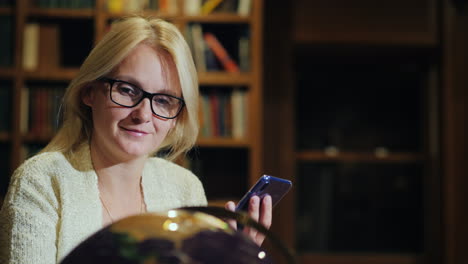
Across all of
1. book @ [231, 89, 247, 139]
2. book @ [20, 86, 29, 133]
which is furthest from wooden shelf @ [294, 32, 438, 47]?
book @ [20, 86, 29, 133]

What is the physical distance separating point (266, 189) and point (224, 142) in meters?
1.71

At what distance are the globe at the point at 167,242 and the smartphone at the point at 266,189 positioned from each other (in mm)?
438

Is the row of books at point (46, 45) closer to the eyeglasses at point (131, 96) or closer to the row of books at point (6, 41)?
the row of books at point (6, 41)

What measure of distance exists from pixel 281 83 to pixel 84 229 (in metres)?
2.01

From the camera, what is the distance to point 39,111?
2.73 meters

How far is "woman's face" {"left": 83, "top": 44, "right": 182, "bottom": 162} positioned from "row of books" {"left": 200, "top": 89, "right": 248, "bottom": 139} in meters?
1.60

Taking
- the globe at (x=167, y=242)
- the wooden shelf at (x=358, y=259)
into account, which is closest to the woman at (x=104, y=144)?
the globe at (x=167, y=242)

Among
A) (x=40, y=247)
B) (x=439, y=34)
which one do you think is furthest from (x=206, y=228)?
(x=439, y=34)

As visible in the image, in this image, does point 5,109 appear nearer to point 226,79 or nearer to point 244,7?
point 226,79

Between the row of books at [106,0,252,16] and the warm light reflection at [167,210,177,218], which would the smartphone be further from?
the row of books at [106,0,252,16]

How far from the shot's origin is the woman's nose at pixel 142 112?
111 centimetres

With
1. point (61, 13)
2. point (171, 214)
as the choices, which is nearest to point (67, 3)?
point (61, 13)

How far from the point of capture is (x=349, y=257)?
3029 millimetres

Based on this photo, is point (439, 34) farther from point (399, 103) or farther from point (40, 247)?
point (40, 247)
